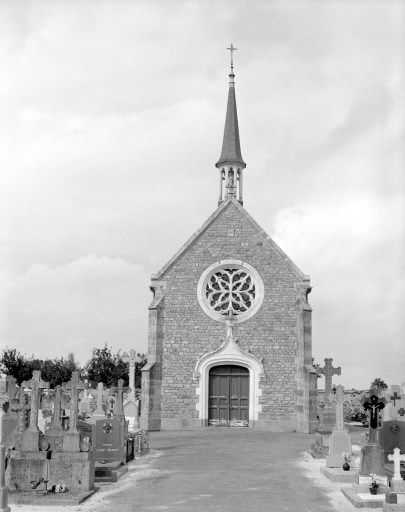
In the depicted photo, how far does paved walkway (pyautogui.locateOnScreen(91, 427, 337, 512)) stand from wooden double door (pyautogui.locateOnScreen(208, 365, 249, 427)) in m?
4.35

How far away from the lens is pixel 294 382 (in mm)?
24703

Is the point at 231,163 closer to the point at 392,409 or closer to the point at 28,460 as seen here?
the point at 392,409

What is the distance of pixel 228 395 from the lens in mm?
25141

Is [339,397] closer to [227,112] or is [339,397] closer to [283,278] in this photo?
[283,278]

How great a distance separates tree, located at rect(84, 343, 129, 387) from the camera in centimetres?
5125

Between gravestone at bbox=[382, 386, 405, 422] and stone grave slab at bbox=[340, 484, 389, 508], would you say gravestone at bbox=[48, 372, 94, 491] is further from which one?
gravestone at bbox=[382, 386, 405, 422]

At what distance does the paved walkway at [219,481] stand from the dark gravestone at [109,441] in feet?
1.91

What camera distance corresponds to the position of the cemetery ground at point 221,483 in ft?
35.2

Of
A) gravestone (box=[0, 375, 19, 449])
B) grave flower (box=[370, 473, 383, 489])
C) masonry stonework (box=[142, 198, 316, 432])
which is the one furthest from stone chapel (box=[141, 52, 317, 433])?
grave flower (box=[370, 473, 383, 489])

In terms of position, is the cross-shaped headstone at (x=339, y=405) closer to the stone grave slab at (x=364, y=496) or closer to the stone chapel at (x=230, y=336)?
the stone grave slab at (x=364, y=496)

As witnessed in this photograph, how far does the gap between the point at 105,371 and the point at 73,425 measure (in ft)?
132

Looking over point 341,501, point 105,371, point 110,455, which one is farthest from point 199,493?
point 105,371

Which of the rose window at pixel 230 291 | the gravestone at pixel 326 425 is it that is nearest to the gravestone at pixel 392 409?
the gravestone at pixel 326 425

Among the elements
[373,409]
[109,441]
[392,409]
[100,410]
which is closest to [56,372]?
[100,410]
